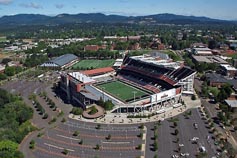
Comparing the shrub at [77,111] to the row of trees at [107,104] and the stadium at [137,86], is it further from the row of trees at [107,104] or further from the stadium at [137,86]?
the row of trees at [107,104]

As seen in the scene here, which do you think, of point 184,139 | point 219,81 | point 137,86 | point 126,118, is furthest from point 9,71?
point 184,139

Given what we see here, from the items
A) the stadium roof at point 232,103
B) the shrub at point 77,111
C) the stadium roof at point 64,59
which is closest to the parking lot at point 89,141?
the shrub at point 77,111

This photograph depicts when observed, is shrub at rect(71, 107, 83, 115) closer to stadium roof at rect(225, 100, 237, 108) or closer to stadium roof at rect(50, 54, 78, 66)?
stadium roof at rect(225, 100, 237, 108)

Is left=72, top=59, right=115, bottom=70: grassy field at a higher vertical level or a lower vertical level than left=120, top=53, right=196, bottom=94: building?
lower

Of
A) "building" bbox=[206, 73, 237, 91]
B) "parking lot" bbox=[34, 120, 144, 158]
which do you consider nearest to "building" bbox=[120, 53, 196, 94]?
"building" bbox=[206, 73, 237, 91]

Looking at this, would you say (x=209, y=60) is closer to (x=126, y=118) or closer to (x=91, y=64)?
(x=91, y=64)

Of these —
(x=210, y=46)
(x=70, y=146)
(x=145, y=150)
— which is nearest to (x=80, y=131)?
(x=70, y=146)
